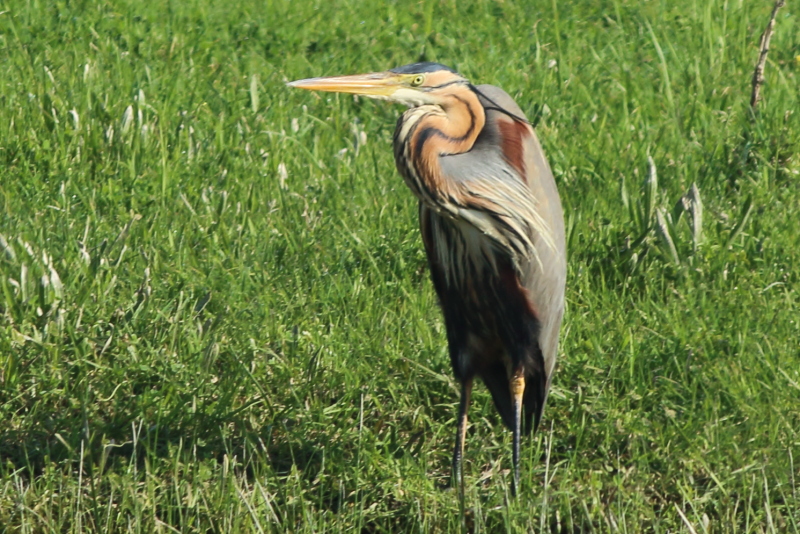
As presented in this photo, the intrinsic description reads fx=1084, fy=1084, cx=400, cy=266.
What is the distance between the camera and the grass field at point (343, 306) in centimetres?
330

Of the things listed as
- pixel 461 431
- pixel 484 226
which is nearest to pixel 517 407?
pixel 461 431

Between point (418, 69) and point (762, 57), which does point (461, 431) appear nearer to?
point (418, 69)

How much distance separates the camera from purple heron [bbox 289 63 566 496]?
295cm

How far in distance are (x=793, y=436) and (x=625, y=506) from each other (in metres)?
0.59

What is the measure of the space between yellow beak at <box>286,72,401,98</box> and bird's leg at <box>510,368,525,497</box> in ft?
3.25

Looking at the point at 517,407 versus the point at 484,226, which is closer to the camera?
the point at 484,226

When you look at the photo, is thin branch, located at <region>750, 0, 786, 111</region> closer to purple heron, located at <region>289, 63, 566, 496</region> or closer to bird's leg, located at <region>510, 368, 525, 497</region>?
purple heron, located at <region>289, 63, 566, 496</region>

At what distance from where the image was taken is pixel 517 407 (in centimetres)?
335

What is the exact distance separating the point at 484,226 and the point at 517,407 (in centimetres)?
64

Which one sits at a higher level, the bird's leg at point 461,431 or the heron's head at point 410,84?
the heron's head at point 410,84

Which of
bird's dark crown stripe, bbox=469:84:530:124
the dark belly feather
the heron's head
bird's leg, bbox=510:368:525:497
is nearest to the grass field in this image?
bird's leg, bbox=510:368:525:497

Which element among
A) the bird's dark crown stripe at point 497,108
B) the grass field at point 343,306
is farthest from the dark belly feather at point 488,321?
the bird's dark crown stripe at point 497,108

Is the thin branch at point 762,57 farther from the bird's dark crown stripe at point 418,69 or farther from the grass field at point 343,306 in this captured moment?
the bird's dark crown stripe at point 418,69

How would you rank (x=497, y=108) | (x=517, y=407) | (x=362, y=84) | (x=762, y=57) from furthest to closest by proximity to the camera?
(x=762, y=57), (x=517, y=407), (x=497, y=108), (x=362, y=84)
